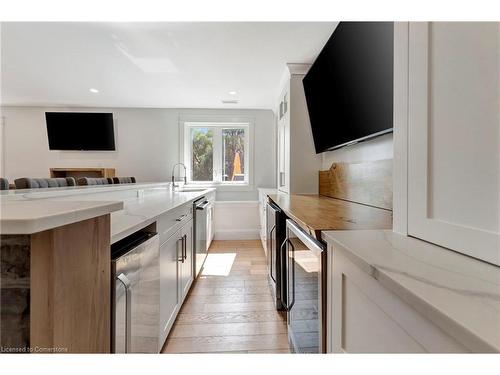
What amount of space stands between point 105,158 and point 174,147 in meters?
1.39

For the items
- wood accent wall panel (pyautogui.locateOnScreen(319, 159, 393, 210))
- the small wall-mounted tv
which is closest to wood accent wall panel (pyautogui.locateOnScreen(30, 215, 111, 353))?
wood accent wall panel (pyautogui.locateOnScreen(319, 159, 393, 210))

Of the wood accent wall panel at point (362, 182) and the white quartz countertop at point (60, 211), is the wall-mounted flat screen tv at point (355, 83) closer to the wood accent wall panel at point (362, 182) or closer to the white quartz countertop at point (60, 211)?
the wood accent wall panel at point (362, 182)

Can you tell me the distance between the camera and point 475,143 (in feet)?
1.72

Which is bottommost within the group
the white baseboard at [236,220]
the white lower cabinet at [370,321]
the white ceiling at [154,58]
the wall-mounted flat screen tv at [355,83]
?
the white baseboard at [236,220]

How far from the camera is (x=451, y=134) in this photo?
58cm

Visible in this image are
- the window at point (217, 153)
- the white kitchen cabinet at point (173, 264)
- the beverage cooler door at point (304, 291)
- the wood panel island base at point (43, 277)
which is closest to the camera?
the wood panel island base at point (43, 277)

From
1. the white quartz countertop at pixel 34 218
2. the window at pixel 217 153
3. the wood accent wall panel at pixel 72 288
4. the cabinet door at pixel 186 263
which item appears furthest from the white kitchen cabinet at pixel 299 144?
the white quartz countertop at pixel 34 218

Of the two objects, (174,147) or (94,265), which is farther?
(174,147)

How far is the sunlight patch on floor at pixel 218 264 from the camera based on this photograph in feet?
9.11

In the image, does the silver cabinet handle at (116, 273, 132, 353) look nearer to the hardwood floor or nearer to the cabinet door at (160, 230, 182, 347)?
the cabinet door at (160, 230, 182, 347)

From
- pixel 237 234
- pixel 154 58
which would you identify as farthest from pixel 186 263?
pixel 237 234

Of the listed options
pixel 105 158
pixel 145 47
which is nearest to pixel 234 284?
pixel 145 47

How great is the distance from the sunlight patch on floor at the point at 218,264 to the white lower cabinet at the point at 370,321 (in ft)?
6.66

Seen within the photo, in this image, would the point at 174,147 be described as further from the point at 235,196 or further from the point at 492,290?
the point at 492,290
